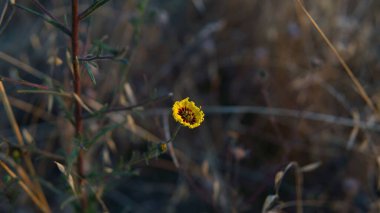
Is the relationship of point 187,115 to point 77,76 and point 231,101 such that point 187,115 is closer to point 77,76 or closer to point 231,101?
point 77,76

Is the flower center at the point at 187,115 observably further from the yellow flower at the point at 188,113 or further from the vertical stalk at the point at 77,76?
the vertical stalk at the point at 77,76

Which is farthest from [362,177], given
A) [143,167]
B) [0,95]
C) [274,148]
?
[0,95]

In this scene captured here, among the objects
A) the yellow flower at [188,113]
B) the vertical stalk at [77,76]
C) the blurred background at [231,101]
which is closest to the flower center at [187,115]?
the yellow flower at [188,113]

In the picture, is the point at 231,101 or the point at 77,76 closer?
the point at 77,76

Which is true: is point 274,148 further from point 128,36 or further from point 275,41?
point 128,36

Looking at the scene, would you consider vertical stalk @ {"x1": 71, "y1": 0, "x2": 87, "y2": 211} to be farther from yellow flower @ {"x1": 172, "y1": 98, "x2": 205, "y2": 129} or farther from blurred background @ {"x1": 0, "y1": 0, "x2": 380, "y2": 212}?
blurred background @ {"x1": 0, "y1": 0, "x2": 380, "y2": 212}

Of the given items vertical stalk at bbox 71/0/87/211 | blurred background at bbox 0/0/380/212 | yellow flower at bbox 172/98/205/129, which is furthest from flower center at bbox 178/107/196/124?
blurred background at bbox 0/0/380/212

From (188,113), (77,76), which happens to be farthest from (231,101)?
(77,76)

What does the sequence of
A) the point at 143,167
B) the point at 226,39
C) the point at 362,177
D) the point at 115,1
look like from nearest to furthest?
the point at 362,177 → the point at 143,167 → the point at 226,39 → the point at 115,1
